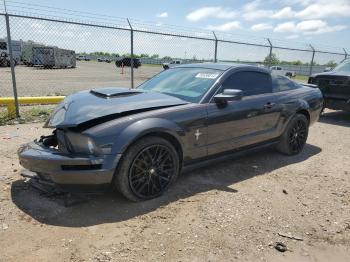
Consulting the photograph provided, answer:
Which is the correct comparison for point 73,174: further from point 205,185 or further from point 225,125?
point 225,125

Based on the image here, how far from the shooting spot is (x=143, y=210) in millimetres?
3748

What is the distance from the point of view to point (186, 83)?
481 cm

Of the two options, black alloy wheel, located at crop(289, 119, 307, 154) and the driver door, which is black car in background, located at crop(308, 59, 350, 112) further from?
the driver door

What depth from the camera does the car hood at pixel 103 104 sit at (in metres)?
3.68

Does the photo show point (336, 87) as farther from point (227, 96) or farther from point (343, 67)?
point (227, 96)

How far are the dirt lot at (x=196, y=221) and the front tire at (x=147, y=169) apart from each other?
0.15 m

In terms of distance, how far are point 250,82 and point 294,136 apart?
1.46 metres

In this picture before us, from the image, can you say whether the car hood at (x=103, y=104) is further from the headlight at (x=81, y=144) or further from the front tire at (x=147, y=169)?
the front tire at (x=147, y=169)

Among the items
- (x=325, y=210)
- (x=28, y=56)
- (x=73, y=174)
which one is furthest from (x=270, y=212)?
(x=28, y=56)

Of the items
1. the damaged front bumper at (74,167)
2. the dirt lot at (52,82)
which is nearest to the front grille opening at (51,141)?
the damaged front bumper at (74,167)

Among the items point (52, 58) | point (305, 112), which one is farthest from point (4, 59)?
point (305, 112)

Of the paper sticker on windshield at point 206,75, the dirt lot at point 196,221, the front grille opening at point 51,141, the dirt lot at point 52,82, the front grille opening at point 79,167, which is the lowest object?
the dirt lot at point 52,82

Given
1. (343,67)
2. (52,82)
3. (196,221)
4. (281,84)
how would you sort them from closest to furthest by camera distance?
(196,221), (281,84), (343,67), (52,82)

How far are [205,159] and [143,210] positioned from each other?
3.73 feet
